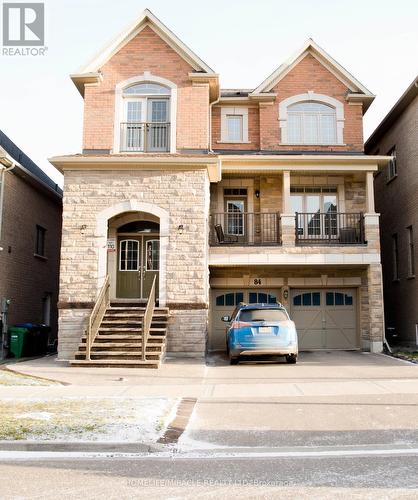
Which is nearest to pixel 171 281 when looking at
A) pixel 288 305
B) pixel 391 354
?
pixel 288 305

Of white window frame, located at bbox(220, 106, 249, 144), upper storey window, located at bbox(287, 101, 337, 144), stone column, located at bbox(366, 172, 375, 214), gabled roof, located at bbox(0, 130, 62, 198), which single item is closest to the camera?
stone column, located at bbox(366, 172, 375, 214)

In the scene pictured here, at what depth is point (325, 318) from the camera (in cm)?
1958

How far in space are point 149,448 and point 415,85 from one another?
51.6ft

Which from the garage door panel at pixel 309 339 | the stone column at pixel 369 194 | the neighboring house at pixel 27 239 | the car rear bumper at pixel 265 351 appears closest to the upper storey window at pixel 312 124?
the stone column at pixel 369 194

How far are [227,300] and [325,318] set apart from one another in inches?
135

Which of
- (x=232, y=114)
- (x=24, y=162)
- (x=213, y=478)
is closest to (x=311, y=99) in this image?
(x=232, y=114)

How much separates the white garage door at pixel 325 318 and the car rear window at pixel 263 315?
5.62 metres

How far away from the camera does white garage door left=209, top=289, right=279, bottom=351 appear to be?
1970 centimetres

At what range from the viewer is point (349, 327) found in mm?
19406

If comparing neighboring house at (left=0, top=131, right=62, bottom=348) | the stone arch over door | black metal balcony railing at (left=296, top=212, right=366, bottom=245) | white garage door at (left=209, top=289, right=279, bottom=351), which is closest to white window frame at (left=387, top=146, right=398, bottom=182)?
black metal balcony railing at (left=296, top=212, right=366, bottom=245)

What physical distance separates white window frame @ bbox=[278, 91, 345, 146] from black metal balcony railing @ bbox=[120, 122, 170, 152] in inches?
188

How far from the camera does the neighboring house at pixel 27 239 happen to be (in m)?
18.2

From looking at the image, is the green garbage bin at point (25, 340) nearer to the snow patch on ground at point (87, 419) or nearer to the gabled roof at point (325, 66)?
the snow patch on ground at point (87, 419)

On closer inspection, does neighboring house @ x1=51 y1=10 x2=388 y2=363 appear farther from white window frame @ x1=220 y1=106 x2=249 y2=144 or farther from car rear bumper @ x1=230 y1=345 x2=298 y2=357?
car rear bumper @ x1=230 y1=345 x2=298 y2=357
